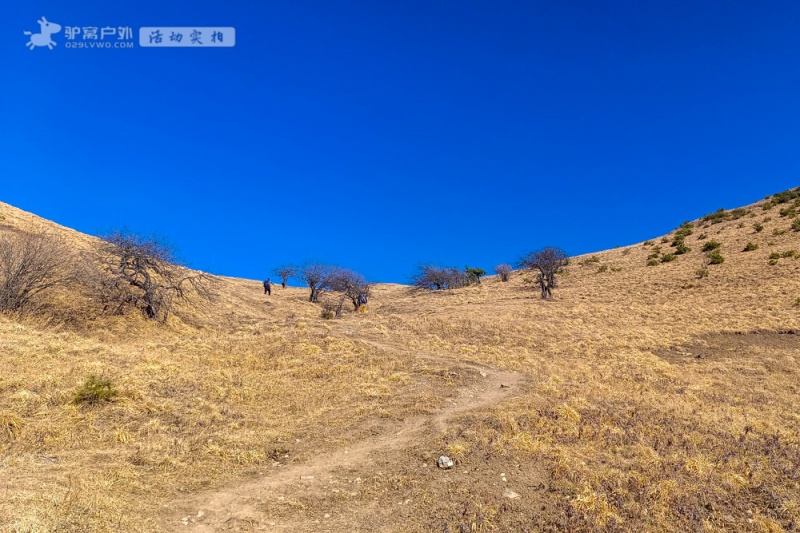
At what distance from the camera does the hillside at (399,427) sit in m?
7.08

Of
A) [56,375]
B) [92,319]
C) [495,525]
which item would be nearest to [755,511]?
[495,525]

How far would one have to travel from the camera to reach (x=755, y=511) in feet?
24.2

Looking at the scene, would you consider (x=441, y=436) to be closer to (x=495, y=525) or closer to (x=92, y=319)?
(x=495, y=525)

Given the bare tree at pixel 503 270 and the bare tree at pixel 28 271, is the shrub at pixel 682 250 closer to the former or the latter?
the bare tree at pixel 503 270

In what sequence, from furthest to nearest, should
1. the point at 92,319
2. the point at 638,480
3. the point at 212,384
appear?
the point at 92,319
the point at 212,384
the point at 638,480

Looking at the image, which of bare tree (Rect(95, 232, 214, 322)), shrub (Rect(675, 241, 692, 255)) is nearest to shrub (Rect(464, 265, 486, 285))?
shrub (Rect(675, 241, 692, 255))

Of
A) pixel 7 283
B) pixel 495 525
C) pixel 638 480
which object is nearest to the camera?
pixel 495 525

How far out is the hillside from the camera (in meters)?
7.08

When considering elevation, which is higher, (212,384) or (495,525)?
(212,384)

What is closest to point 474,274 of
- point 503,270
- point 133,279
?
point 503,270

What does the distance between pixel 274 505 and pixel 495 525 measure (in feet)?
12.2

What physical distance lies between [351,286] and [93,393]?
26718mm

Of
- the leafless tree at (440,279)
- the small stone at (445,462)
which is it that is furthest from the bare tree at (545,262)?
the small stone at (445,462)

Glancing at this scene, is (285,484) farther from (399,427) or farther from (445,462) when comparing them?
(399,427)
